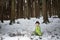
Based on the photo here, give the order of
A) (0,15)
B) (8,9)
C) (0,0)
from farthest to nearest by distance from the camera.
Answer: (8,9) → (0,15) → (0,0)

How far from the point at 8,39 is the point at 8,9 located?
17.0 m

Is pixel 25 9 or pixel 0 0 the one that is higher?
pixel 0 0

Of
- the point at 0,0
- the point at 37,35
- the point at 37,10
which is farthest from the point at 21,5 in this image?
the point at 37,35

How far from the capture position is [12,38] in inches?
412

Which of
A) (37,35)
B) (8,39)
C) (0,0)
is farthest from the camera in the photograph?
(0,0)

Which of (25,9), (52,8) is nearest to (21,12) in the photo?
(25,9)

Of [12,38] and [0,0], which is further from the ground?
[0,0]

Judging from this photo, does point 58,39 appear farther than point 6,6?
No

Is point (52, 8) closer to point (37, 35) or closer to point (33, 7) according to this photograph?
point (33, 7)

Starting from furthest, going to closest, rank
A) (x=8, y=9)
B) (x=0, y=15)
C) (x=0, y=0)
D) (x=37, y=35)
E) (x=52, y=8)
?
(x=52, y=8), (x=8, y=9), (x=0, y=15), (x=0, y=0), (x=37, y=35)

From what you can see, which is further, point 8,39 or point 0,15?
point 0,15

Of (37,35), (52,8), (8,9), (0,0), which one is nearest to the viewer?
(37,35)

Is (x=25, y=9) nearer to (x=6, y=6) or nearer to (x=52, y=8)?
(x=6, y=6)

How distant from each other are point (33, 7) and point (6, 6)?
449 cm
